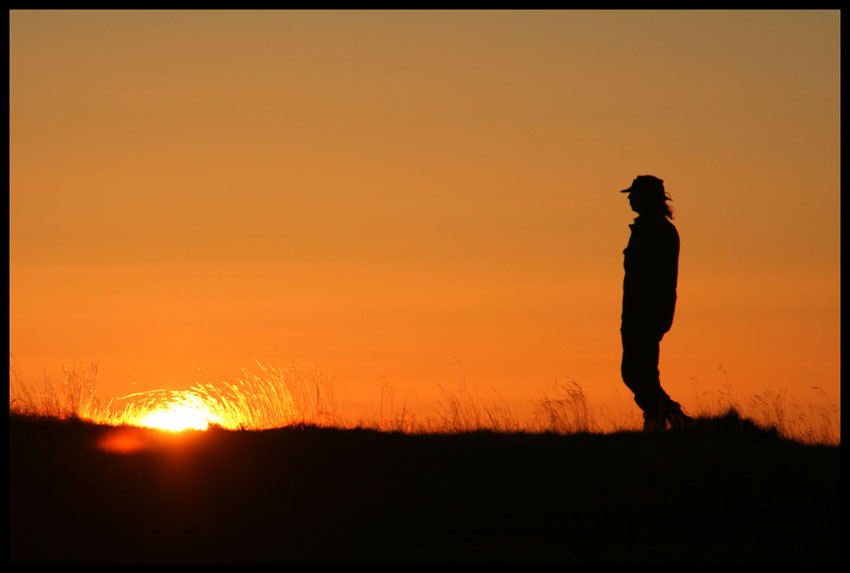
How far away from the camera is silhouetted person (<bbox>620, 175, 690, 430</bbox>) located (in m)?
15.7

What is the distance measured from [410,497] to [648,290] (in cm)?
505

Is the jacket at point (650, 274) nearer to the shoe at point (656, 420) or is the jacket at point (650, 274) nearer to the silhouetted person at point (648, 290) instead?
the silhouetted person at point (648, 290)

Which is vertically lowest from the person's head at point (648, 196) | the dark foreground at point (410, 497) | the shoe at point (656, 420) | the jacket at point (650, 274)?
the dark foreground at point (410, 497)

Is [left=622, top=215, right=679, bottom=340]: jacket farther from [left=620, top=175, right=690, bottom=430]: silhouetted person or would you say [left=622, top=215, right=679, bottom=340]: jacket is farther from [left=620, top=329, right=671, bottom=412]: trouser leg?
[left=620, top=329, right=671, bottom=412]: trouser leg

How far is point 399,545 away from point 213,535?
5.71 ft

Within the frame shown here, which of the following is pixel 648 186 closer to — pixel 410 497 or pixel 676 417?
pixel 676 417

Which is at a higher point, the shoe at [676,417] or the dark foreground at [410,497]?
the shoe at [676,417]

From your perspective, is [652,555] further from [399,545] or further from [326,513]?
[326,513]

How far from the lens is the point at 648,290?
51.5 ft

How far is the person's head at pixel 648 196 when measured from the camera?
51.7 feet

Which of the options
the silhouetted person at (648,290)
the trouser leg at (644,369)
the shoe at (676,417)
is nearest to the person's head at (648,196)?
the silhouetted person at (648,290)

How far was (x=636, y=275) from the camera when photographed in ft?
51.6

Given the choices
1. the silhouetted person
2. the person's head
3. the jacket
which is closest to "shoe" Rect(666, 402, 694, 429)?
the silhouetted person

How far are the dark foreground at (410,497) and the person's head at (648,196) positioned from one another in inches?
123
